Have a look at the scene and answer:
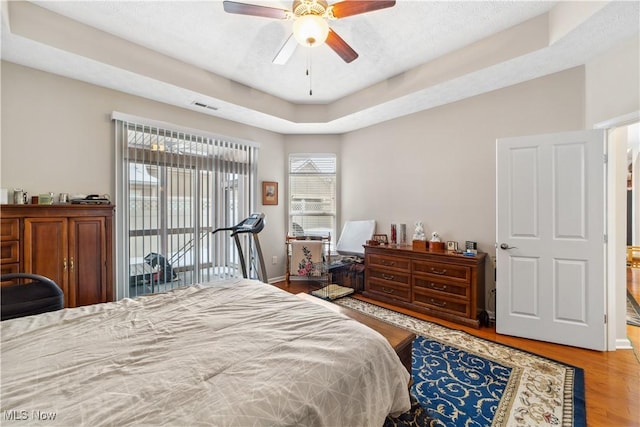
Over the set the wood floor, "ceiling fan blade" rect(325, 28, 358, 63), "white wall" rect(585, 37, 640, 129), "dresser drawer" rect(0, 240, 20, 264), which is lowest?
the wood floor

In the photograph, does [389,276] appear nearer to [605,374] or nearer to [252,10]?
[605,374]

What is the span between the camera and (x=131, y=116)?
124 inches

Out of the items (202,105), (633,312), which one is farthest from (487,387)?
(202,105)

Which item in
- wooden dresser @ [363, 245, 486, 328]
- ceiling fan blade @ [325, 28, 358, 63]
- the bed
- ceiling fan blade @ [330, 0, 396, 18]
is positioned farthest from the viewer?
wooden dresser @ [363, 245, 486, 328]

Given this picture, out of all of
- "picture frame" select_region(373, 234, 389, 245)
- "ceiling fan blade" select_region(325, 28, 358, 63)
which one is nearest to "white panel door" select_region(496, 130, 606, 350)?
"picture frame" select_region(373, 234, 389, 245)

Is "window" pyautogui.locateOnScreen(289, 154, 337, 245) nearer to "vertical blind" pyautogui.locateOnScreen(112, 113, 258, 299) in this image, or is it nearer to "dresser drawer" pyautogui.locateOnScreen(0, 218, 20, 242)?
"vertical blind" pyautogui.locateOnScreen(112, 113, 258, 299)

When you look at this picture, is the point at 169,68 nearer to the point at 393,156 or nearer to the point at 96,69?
the point at 96,69

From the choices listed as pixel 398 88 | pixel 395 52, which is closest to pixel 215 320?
pixel 395 52

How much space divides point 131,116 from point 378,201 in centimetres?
358

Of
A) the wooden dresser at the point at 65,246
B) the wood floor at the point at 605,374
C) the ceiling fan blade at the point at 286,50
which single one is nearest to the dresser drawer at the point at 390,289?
the wood floor at the point at 605,374

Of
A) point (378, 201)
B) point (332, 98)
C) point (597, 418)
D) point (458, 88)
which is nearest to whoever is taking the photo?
point (597, 418)

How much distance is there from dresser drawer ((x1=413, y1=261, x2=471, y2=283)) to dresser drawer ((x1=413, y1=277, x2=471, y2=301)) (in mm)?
58

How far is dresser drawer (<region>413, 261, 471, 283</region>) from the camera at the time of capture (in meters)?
3.05

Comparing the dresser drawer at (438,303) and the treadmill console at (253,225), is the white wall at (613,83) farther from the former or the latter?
the treadmill console at (253,225)
